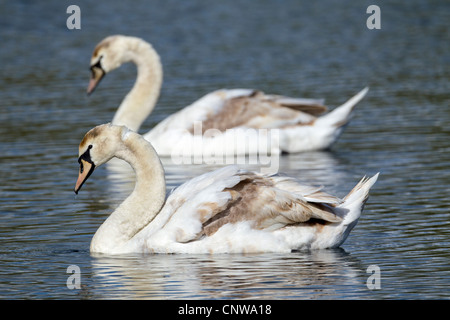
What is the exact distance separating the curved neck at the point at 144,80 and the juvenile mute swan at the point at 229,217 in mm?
6146

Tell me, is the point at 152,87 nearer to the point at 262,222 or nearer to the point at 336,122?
the point at 336,122

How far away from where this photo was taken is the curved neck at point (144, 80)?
15.1 m

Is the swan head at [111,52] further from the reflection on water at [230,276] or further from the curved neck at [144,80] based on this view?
the reflection on water at [230,276]

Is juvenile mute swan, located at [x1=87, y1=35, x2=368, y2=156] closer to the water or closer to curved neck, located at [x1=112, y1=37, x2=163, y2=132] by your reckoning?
the water

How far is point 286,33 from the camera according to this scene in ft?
76.0

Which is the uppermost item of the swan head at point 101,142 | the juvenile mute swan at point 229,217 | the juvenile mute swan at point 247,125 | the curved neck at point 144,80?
the curved neck at point 144,80

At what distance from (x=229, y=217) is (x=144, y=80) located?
6917 mm

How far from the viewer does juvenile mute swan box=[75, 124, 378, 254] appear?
8602 mm

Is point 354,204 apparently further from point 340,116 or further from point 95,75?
point 95,75

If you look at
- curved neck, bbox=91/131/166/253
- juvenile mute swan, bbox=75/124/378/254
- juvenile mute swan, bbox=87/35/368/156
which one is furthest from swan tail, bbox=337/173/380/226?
juvenile mute swan, bbox=87/35/368/156

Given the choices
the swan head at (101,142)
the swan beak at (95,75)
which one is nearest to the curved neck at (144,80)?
the swan beak at (95,75)

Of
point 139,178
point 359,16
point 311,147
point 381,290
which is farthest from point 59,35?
point 381,290

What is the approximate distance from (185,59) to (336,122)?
720 centimetres

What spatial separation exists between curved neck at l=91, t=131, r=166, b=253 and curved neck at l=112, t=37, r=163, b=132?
6070 millimetres
